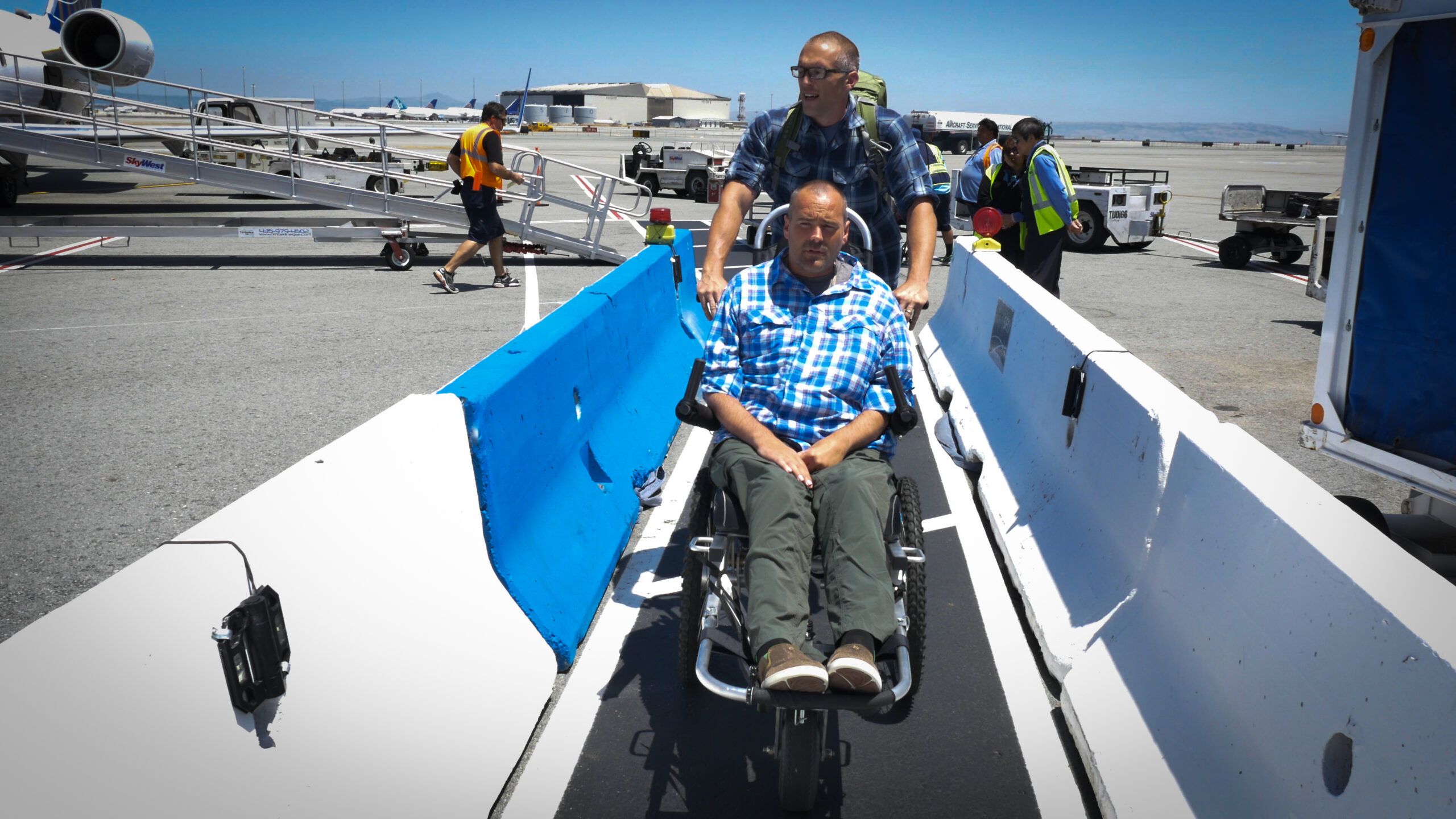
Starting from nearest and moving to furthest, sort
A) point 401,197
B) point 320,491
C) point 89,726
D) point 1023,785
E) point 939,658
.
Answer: point 89,726
point 320,491
point 1023,785
point 939,658
point 401,197

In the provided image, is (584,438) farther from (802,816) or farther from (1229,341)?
(1229,341)

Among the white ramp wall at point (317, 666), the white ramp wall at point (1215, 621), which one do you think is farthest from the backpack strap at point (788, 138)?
A: the white ramp wall at point (317, 666)

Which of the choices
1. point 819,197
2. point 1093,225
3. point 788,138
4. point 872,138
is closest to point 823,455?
point 819,197

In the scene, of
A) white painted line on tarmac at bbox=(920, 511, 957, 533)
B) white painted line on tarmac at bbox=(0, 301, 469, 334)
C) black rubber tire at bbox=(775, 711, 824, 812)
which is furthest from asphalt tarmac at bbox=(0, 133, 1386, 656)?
black rubber tire at bbox=(775, 711, 824, 812)

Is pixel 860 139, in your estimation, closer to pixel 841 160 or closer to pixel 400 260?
pixel 841 160

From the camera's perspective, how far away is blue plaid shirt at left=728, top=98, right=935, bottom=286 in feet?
16.1

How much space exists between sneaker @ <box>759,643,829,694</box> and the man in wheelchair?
3 centimetres

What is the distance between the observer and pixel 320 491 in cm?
230

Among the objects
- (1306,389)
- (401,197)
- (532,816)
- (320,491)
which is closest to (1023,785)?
(532,816)

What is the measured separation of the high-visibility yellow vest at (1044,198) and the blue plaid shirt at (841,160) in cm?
322

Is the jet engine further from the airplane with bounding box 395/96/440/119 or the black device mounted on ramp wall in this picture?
the airplane with bounding box 395/96/440/119

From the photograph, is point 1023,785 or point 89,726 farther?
point 1023,785

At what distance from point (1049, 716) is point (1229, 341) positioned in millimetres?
8007

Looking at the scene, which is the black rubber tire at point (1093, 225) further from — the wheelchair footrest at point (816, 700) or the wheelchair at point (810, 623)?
the wheelchair footrest at point (816, 700)
